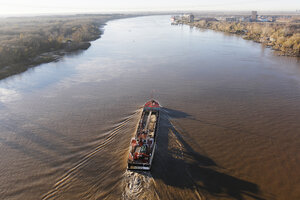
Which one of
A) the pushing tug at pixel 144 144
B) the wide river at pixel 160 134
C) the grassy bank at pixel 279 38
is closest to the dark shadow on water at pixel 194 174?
the wide river at pixel 160 134

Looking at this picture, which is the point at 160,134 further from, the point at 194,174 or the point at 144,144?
the point at 194,174

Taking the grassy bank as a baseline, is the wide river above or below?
below

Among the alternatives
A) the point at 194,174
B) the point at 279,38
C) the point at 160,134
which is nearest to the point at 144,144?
the point at 160,134

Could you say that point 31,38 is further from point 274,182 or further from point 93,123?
point 274,182

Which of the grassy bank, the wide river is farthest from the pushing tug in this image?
the grassy bank

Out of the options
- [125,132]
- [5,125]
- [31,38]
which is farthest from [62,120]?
[31,38]

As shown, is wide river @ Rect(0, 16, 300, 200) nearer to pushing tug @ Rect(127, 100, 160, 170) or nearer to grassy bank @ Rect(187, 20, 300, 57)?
pushing tug @ Rect(127, 100, 160, 170)

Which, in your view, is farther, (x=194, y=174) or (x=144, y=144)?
(x=144, y=144)
